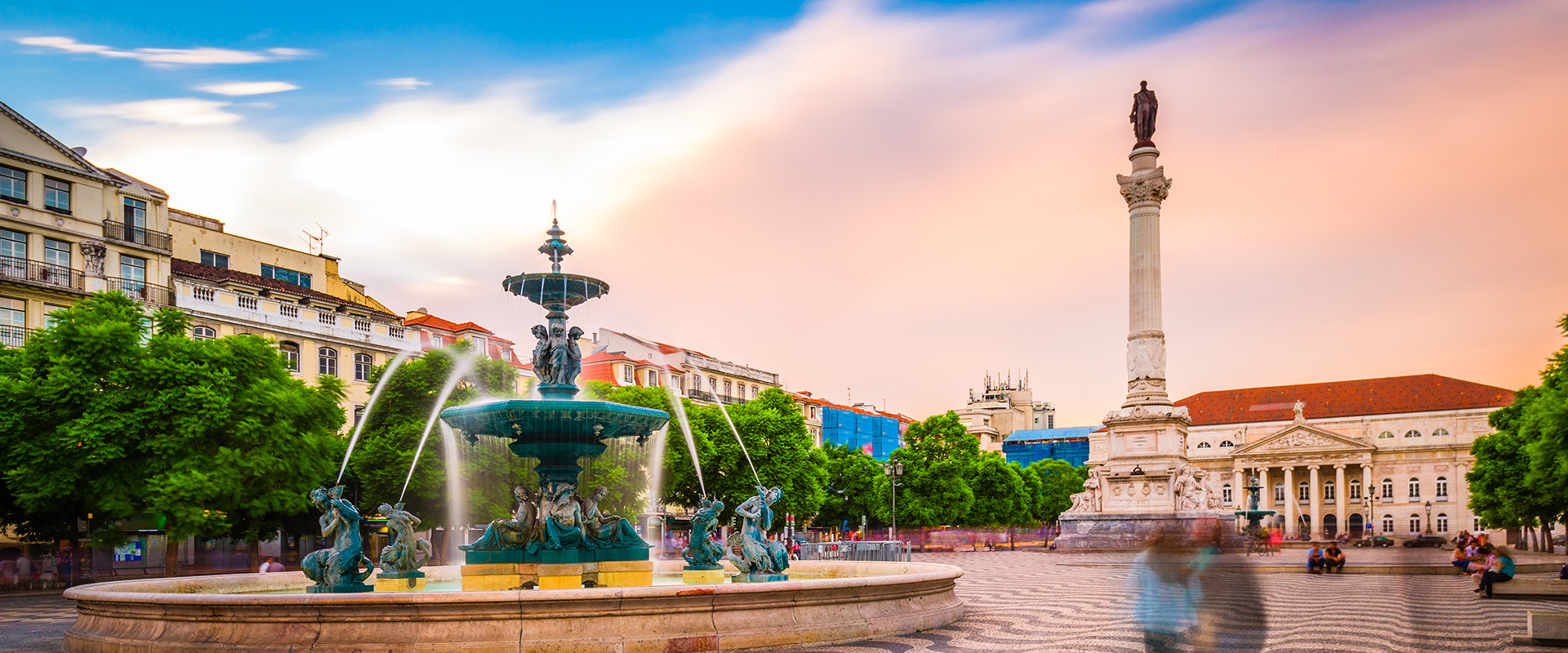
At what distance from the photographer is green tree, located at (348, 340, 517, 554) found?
35219 mm

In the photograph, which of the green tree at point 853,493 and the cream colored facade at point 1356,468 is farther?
the cream colored facade at point 1356,468

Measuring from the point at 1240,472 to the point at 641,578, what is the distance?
105674mm

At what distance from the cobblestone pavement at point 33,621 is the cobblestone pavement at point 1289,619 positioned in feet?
31.1

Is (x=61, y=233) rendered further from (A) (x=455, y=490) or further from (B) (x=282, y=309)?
(A) (x=455, y=490)

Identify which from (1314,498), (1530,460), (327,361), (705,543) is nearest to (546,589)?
(705,543)

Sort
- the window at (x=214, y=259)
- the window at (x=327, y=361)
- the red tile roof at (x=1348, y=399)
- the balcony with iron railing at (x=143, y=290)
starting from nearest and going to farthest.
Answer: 1. the balcony with iron railing at (x=143, y=290)
2. the window at (x=327, y=361)
3. the window at (x=214, y=259)
4. the red tile roof at (x=1348, y=399)

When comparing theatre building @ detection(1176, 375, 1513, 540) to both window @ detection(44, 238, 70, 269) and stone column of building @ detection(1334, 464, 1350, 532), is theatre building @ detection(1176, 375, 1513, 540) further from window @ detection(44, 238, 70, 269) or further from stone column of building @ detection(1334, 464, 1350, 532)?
window @ detection(44, 238, 70, 269)

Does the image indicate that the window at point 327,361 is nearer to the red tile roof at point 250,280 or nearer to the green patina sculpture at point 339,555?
the red tile roof at point 250,280

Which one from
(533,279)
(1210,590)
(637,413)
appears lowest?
(1210,590)

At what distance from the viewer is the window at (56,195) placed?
131 ft

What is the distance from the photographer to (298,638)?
10.9 meters

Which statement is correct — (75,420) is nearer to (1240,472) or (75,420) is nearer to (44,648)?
(44,648)

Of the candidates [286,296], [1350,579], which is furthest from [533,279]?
[286,296]

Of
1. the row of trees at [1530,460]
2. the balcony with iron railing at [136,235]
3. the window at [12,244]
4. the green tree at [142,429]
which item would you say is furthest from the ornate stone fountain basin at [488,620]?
the balcony with iron railing at [136,235]
